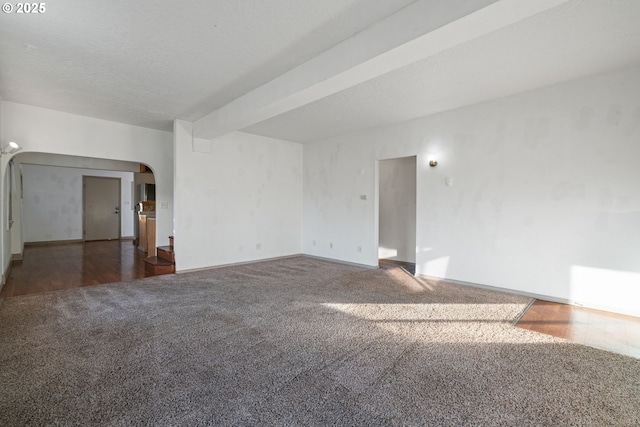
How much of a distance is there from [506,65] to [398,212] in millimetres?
3651

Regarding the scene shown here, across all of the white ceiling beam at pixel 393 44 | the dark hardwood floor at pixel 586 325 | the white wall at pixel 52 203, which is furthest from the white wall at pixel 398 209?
the white wall at pixel 52 203

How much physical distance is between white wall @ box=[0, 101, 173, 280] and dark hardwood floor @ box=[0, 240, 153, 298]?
1.73 feet

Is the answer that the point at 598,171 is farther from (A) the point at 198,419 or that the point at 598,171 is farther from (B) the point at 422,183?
(A) the point at 198,419

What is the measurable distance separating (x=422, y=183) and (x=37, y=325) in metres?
5.09

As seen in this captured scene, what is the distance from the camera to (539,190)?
3.76 m

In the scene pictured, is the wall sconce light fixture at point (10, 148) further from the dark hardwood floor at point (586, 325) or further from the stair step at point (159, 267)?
the dark hardwood floor at point (586, 325)

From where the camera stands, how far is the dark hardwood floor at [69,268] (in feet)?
14.0

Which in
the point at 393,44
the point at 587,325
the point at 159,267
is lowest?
the point at 587,325

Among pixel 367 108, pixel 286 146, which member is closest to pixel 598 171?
pixel 367 108

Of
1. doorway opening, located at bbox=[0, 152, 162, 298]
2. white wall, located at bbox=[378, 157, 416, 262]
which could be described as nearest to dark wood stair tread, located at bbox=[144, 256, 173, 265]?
doorway opening, located at bbox=[0, 152, 162, 298]

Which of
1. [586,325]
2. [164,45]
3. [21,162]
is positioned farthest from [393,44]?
[21,162]

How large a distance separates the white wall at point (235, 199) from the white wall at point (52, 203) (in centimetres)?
617

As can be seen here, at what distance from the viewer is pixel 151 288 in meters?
4.09

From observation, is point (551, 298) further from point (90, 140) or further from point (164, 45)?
point (90, 140)
